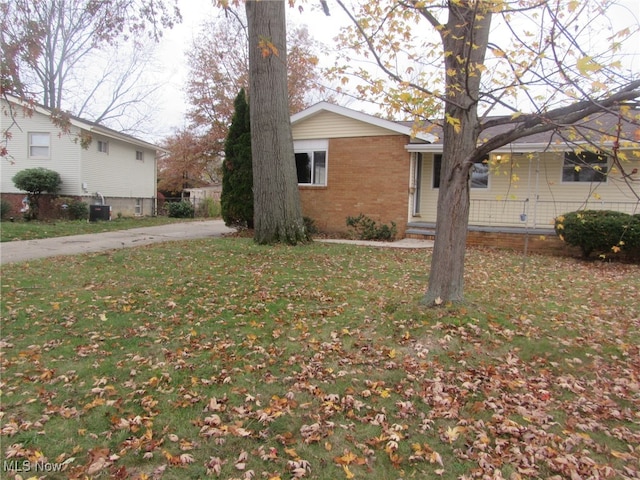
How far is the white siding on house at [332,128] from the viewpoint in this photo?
45.2ft

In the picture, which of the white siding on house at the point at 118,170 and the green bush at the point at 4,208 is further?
the white siding on house at the point at 118,170

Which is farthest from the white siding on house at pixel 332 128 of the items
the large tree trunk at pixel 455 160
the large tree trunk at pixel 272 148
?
the large tree trunk at pixel 455 160

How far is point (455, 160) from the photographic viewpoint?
5.02 metres

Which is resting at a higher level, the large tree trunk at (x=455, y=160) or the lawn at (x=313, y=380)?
the large tree trunk at (x=455, y=160)

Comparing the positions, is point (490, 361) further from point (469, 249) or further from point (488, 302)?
point (469, 249)

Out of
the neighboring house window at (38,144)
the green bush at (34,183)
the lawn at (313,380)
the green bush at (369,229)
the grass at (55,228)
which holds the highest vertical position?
the neighboring house window at (38,144)

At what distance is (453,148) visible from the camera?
5.02m

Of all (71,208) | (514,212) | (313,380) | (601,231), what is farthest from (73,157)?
(601,231)

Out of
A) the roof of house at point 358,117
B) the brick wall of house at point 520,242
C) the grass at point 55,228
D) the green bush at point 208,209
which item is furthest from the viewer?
the green bush at point 208,209

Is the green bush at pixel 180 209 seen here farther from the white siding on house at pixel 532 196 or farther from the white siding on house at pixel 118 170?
the white siding on house at pixel 532 196

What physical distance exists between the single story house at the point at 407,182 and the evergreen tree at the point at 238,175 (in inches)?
75.7

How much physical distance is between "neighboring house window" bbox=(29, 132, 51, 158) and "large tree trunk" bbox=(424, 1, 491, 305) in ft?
64.5

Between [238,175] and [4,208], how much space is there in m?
10.5

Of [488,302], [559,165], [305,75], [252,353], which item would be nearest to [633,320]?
[488,302]
